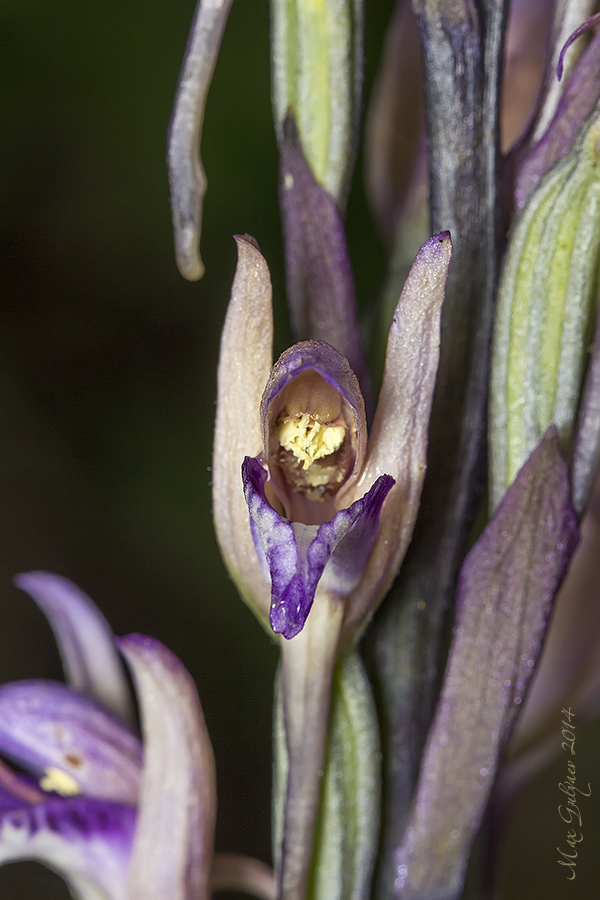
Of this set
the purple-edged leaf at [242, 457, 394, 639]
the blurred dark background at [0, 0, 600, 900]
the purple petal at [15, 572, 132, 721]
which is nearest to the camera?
the purple-edged leaf at [242, 457, 394, 639]

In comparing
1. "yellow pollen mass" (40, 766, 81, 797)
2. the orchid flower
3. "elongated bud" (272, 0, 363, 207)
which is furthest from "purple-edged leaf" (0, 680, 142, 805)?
"elongated bud" (272, 0, 363, 207)

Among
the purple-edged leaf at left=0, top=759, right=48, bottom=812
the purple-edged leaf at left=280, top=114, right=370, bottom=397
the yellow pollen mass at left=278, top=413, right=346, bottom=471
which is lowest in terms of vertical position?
the purple-edged leaf at left=0, top=759, right=48, bottom=812

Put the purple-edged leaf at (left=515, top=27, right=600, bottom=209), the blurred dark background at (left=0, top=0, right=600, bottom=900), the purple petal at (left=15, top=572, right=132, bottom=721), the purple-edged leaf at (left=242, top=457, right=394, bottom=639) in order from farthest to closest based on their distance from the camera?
the blurred dark background at (left=0, top=0, right=600, bottom=900) → the purple petal at (left=15, top=572, right=132, bottom=721) → the purple-edged leaf at (left=515, top=27, right=600, bottom=209) → the purple-edged leaf at (left=242, top=457, right=394, bottom=639)

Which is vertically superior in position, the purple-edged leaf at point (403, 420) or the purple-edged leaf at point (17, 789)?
the purple-edged leaf at point (403, 420)

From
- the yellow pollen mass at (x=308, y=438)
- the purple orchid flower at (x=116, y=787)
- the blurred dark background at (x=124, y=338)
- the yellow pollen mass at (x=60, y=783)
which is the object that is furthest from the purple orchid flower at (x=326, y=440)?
the blurred dark background at (x=124, y=338)

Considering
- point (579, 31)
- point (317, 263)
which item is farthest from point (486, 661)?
point (579, 31)

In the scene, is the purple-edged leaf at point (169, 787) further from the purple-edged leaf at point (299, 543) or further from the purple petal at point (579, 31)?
the purple petal at point (579, 31)

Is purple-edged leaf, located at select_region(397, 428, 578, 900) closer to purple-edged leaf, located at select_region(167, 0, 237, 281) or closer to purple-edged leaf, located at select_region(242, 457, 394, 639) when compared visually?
purple-edged leaf, located at select_region(242, 457, 394, 639)
